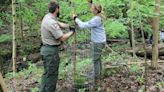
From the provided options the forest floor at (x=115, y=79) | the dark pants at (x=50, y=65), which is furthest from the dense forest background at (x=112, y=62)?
the dark pants at (x=50, y=65)

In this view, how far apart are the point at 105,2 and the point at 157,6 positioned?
55.6 inches

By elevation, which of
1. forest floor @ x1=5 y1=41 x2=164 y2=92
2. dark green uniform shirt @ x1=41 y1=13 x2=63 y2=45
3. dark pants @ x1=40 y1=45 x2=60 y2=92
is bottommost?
forest floor @ x1=5 y1=41 x2=164 y2=92

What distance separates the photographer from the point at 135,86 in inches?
321

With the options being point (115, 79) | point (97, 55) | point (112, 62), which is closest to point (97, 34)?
point (97, 55)

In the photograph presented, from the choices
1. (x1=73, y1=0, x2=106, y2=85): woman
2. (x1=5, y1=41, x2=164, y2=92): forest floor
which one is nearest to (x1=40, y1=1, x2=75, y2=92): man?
(x1=73, y1=0, x2=106, y2=85): woman

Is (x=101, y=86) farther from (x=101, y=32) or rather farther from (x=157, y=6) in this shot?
(x=157, y=6)

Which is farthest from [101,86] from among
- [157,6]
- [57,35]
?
[157,6]

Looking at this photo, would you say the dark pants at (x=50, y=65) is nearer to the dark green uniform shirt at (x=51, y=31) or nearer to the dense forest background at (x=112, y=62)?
the dark green uniform shirt at (x=51, y=31)

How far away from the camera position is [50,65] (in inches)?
292

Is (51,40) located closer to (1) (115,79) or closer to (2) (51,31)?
(2) (51,31)

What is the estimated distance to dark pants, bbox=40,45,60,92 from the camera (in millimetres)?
7395

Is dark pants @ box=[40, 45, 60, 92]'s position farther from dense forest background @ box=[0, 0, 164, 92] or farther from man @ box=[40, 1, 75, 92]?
dense forest background @ box=[0, 0, 164, 92]

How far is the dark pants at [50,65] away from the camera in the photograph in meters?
7.39

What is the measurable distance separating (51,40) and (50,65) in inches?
22.2
